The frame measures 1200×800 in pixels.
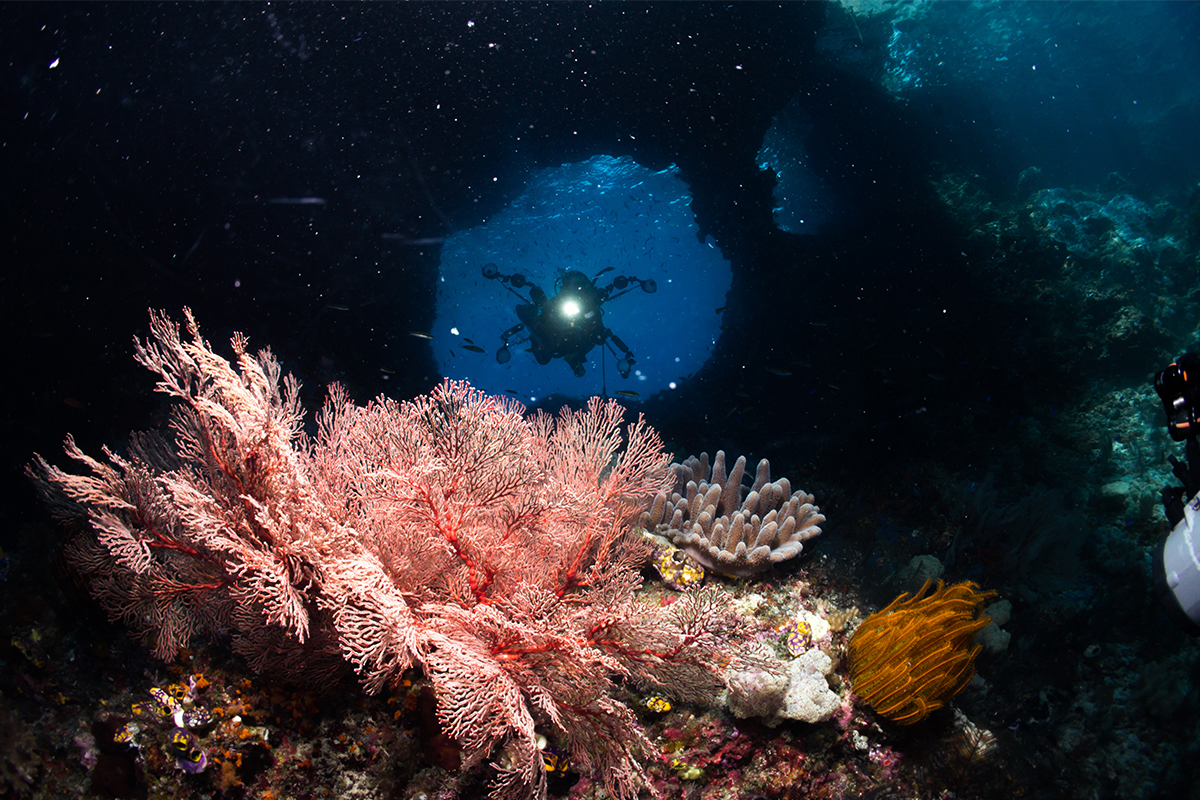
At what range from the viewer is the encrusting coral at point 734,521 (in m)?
3.70

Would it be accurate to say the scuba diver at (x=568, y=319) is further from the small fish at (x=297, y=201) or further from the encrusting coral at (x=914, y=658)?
the encrusting coral at (x=914, y=658)

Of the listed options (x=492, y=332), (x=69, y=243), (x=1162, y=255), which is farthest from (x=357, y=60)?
(x=492, y=332)

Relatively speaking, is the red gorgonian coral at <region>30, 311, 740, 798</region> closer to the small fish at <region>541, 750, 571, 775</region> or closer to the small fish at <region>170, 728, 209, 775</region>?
the small fish at <region>541, 750, 571, 775</region>

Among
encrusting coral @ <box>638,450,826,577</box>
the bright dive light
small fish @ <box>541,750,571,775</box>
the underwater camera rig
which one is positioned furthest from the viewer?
the bright dive light

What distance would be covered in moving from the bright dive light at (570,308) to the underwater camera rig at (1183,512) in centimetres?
1292

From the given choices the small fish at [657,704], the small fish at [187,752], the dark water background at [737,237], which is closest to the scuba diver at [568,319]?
the dark water background at [737,237]

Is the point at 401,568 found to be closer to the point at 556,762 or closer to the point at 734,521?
the point at 556,762

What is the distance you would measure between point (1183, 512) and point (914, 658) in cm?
255

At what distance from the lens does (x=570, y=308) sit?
15.0 meters

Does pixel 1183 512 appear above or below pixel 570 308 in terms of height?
below

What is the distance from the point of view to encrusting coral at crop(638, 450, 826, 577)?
370 centimetres

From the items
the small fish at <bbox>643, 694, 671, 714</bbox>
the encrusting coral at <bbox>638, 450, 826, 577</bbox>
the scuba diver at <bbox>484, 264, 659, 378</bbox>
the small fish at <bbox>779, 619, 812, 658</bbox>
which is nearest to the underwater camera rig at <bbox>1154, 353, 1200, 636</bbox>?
the encrusting coral at <bbox>638, 450, 826, 577</bbox>

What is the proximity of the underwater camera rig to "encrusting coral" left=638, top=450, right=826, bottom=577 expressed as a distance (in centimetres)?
215

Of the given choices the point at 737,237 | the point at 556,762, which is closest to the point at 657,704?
the point at 556,762
